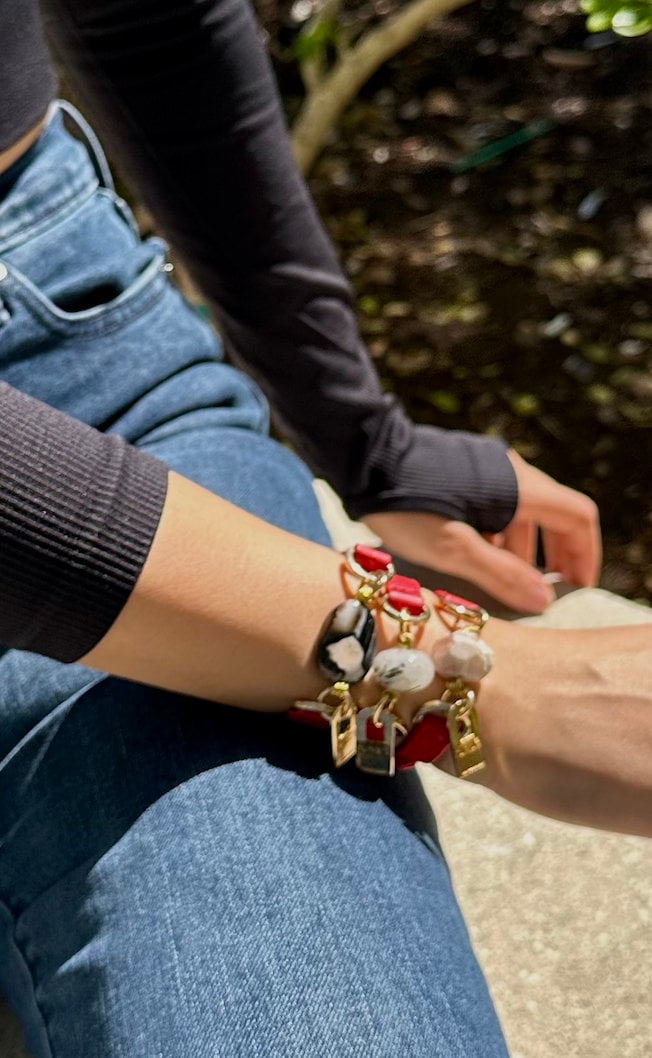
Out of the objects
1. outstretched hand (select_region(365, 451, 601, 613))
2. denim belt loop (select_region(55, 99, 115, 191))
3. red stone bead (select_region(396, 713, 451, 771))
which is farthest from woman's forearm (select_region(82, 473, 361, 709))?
denim belt loop (select_region(55, 99, 115, 191))

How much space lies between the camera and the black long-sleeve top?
45.8 inches

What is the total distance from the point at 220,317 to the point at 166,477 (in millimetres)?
531

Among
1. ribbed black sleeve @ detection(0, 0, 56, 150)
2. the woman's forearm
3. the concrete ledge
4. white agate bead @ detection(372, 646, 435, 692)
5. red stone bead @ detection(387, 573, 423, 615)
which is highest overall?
ribbed black sleeve @ detection(0, 0, 56, 150)

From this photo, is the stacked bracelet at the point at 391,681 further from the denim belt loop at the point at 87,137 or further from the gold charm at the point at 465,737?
the denim belt loop at the point at 87,137

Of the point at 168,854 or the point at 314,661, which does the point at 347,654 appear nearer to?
the point at 314,661

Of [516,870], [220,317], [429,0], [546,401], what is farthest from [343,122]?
[516,870]

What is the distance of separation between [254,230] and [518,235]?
5.74ft

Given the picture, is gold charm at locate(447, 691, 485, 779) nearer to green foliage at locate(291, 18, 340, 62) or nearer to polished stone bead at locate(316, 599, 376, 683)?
polished stone bead at locate(316, 599, 376, 683)

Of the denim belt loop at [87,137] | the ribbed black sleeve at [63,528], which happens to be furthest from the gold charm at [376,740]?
the denim belt loop at [87,137]

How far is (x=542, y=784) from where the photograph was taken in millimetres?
974

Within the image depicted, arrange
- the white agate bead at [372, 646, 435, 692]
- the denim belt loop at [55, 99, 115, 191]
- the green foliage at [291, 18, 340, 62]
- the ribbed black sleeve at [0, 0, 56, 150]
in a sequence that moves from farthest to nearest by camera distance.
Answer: the green foliage at [291, 18, 340, 62]
the denim belt loop at [55, 99, 115, 191]
the ribbed black sleeve at [0, 0, 56, 150]
the white agate bead at [372, 646, 435, 692]

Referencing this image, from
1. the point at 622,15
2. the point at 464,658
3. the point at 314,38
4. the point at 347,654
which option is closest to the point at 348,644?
the point at 347,654

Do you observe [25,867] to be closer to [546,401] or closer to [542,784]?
[542,784]

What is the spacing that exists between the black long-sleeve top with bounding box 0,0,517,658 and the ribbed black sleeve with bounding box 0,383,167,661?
463 millimetres
